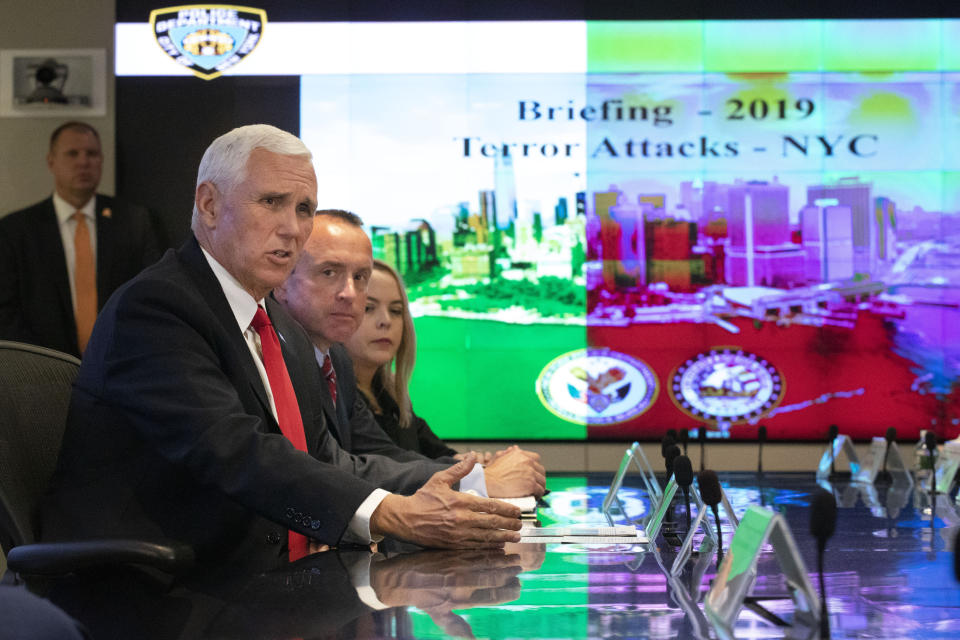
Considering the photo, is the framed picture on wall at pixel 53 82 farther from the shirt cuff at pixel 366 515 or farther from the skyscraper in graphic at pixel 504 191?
the shirt cuff at pixel 366 515

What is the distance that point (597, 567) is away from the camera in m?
1.38

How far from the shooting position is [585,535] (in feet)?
5.54

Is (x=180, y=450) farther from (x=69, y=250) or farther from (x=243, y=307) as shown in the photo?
(x=69, y=250)

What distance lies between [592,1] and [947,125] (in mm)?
1952

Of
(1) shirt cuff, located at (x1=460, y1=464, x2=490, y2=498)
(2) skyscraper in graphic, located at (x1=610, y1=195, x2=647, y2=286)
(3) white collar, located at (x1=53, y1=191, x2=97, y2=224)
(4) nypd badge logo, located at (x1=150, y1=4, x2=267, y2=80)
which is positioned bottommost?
(1) shirt cuff, located at (x1=460, y1=464, x2=490, y2=498)

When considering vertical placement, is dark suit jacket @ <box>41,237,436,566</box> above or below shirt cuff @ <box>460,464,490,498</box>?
above

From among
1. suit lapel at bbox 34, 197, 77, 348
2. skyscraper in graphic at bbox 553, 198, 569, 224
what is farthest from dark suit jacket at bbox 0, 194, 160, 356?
skyscraper in graphic at bbox 553, 198, 569, 224

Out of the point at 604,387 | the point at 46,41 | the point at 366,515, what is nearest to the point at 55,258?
the point at 46,41

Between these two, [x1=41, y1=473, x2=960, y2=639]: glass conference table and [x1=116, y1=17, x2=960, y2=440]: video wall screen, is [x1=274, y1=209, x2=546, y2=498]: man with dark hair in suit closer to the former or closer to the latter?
[x1=41, y1=473, x2=960, y2=639]: glass conference table

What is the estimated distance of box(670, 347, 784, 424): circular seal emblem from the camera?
556 cm

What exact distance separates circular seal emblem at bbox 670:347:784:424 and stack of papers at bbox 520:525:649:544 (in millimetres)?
3867

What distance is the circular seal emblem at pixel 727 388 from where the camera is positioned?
556 cm

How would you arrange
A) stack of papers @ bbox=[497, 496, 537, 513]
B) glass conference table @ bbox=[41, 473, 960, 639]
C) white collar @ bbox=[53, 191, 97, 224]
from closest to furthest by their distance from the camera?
glass conference table @ bbox=[41, 473, 960, 639], stack of papers @ bbox=[497, 496, 537, 513], white collar @ bbox=[53, 191, 97, 224]

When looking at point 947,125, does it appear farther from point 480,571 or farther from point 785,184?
point 480,571
